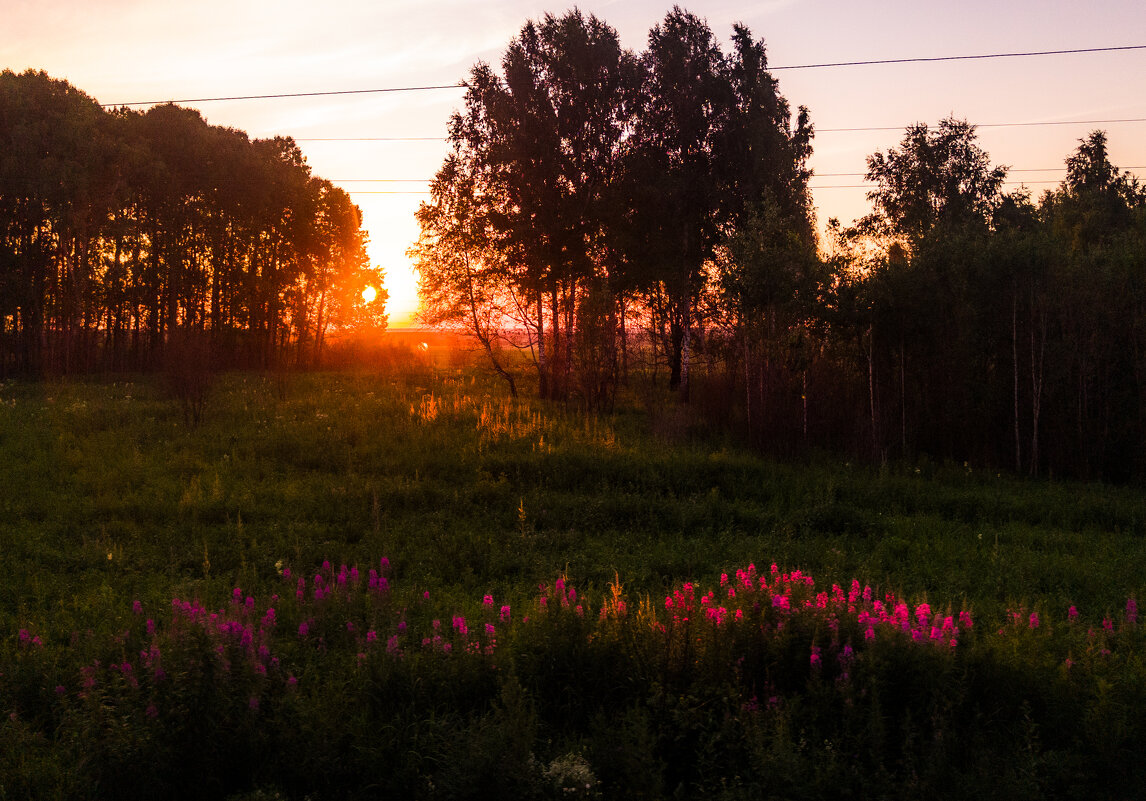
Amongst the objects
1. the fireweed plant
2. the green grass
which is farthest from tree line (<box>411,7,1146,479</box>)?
the fireweed plant

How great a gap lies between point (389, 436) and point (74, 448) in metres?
6.24

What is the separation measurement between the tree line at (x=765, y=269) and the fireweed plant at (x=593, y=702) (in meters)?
10.7

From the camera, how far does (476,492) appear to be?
12.3 metres

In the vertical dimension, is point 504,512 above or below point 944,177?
below

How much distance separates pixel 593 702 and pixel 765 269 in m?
13.6

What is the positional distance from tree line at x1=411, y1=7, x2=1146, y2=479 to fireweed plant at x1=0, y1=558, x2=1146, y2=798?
10749 millimetres

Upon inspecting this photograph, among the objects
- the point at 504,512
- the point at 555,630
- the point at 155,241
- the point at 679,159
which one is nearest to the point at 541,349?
the point at 679,159

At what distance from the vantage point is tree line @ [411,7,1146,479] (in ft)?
51.8

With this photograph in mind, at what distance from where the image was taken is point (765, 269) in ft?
56.0

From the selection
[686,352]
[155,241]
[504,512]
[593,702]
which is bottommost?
[593,702]

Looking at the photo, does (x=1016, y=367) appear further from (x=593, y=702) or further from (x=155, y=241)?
(x=155, y=241)

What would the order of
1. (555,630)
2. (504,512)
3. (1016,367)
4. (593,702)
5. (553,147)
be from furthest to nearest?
(553,147), (1016,367), (504,512), (555,630), (593,702)

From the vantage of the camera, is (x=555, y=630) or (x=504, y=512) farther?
(x=504, y=512)

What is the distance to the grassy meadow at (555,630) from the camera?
4562 mm
